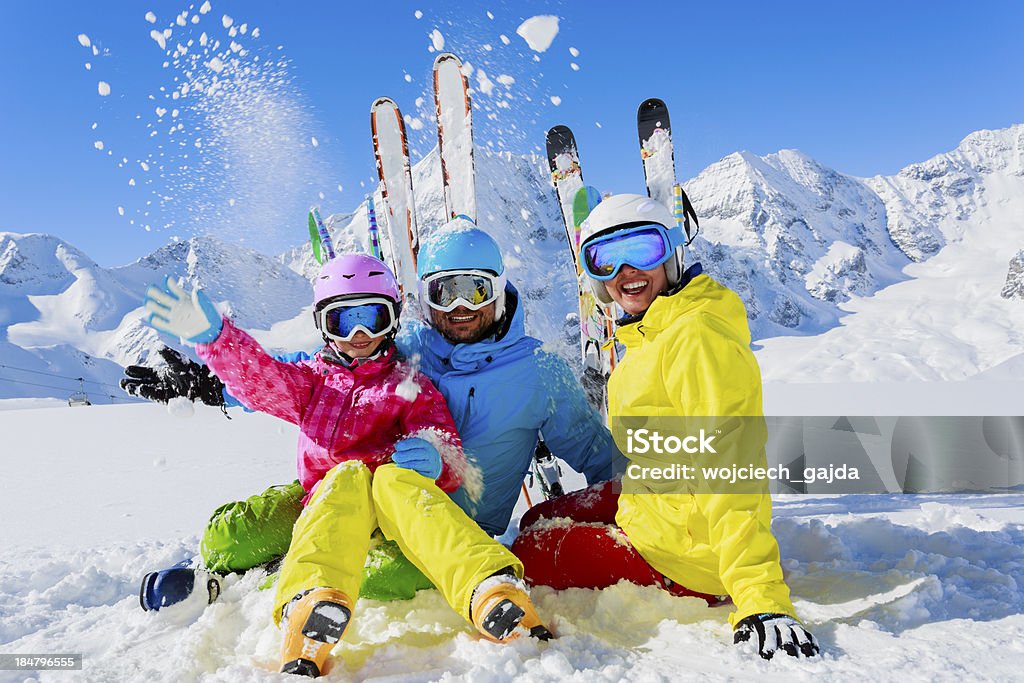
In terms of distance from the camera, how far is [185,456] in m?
7.50

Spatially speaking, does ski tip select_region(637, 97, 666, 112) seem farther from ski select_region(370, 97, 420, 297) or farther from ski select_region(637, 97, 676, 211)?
ski select_region(370, 97, 420, 297)

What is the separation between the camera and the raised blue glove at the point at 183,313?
2.26 meters

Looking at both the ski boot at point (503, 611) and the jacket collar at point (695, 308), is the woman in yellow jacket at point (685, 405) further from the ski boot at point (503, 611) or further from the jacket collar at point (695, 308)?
the ski boot at point (503, 611)

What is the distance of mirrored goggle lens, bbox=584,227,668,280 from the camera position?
94.3 inches

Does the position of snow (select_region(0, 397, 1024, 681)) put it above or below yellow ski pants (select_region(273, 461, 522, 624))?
below

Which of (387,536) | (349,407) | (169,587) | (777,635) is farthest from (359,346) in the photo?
(777,635)

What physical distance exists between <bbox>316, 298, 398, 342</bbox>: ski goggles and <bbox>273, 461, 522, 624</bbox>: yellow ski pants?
2.34 feet

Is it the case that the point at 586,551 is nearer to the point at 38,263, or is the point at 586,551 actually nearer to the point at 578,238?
the point at 578,238

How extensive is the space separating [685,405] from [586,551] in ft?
2.43

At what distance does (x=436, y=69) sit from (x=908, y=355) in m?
110

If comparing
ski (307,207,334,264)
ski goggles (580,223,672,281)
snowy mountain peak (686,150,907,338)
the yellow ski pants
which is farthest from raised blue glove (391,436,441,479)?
snowy mountain peak (686,150,907,338)

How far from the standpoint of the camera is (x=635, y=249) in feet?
7.88

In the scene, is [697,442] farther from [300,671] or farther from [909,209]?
[909,209]

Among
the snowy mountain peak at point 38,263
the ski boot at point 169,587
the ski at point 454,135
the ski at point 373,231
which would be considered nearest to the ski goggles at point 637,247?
the ski boot at point 169,587
